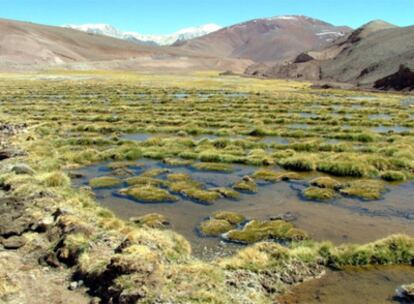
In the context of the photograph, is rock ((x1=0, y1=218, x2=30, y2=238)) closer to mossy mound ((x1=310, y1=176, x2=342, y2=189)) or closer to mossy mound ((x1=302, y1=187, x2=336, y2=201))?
mossy mound ((x1=302, y1=187, x2=336, y2=201))

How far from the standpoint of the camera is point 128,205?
24.3 m

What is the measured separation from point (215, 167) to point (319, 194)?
8.64 metres

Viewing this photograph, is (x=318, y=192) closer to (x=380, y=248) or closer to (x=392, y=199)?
(x=392, y=199)

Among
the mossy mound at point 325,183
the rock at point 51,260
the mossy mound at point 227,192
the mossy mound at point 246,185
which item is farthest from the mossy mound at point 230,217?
the rock at point 51,260

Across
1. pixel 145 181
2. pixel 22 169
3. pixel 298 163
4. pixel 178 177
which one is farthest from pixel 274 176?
pixel 22 169

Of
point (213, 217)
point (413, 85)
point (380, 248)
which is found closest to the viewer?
point (380, 248)

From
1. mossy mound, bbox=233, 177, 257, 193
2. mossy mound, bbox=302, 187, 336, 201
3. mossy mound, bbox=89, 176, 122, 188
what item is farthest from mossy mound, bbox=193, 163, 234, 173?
mossy mound, bbox=302, 187, 336, 201

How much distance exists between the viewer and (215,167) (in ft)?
107

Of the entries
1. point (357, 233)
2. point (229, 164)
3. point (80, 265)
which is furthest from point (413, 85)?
point (80, 265)

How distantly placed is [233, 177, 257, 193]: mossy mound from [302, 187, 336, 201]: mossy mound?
2.81 m

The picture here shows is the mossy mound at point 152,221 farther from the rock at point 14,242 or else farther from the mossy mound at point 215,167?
the mossy mound at point 215,167

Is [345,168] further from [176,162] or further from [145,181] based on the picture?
[145,181]

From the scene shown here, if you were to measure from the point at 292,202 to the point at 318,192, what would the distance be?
1865 mm

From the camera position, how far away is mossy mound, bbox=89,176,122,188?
91.7 ft
